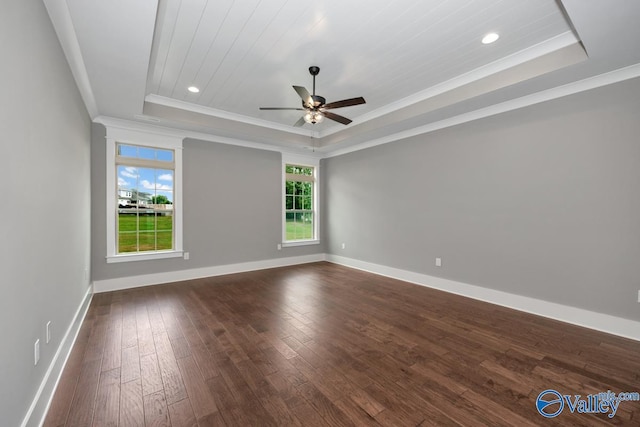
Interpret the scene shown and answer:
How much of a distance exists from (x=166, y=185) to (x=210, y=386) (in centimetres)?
374

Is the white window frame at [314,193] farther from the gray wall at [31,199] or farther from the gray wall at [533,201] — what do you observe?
the gray wall at [31,199]

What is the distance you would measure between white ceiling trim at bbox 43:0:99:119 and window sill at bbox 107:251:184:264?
228 cm

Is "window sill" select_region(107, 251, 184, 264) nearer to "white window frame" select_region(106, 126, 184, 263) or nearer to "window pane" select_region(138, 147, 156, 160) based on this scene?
"white window frame" select_region(106, 126, 184, 263)

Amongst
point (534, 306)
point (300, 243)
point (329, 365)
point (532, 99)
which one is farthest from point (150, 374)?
point (532, 99)

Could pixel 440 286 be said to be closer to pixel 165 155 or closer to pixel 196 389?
pixel 196 389

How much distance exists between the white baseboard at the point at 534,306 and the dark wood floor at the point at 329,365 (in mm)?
145

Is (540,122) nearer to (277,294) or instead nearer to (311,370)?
(311,370)

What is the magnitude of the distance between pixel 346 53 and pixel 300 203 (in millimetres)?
3902

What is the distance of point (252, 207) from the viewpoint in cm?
548

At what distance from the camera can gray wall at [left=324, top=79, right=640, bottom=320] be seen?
274 centimetres

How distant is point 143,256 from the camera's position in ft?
14.2

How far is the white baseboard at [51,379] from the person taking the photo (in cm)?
148

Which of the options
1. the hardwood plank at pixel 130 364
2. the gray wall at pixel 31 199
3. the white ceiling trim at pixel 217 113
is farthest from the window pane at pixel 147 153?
the hardwood plank at pixel 130 364

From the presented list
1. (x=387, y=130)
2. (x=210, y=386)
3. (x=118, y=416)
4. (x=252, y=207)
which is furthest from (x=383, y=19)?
(x=252, y=207)
